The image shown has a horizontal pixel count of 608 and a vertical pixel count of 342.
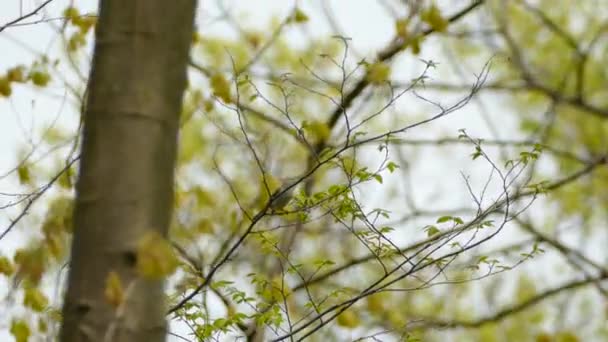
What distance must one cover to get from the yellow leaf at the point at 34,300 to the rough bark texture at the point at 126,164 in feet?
3.31

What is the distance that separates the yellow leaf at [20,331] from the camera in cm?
187

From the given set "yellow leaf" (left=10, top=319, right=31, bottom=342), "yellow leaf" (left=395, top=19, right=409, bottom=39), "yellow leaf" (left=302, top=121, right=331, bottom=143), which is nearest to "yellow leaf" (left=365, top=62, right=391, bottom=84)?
"yellow leaf" (left=302, top=121, right=331, bottom=143)

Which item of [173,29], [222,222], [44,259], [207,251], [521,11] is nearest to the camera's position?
[173,29]

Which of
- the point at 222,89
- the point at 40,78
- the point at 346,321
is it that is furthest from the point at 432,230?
the point at 40,78

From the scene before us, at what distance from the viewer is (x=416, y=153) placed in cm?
967

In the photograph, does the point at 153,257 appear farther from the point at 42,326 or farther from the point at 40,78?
the point at 40,78

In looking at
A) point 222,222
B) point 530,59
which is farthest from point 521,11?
point 222,222

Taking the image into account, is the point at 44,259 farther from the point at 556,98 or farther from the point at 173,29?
the point at 556,98

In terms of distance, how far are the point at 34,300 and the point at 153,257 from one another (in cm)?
114

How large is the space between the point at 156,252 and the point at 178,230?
2315 millimetres

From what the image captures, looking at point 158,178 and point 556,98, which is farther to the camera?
point 556,98

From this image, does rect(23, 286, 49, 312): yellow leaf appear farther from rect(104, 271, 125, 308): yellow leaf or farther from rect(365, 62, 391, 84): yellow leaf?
rect(104, 271, 125, 308): yellow leaf

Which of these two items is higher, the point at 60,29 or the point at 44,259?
the point at 60,29

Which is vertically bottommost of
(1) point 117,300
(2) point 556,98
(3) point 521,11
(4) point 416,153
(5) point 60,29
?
(1) point 117,300
